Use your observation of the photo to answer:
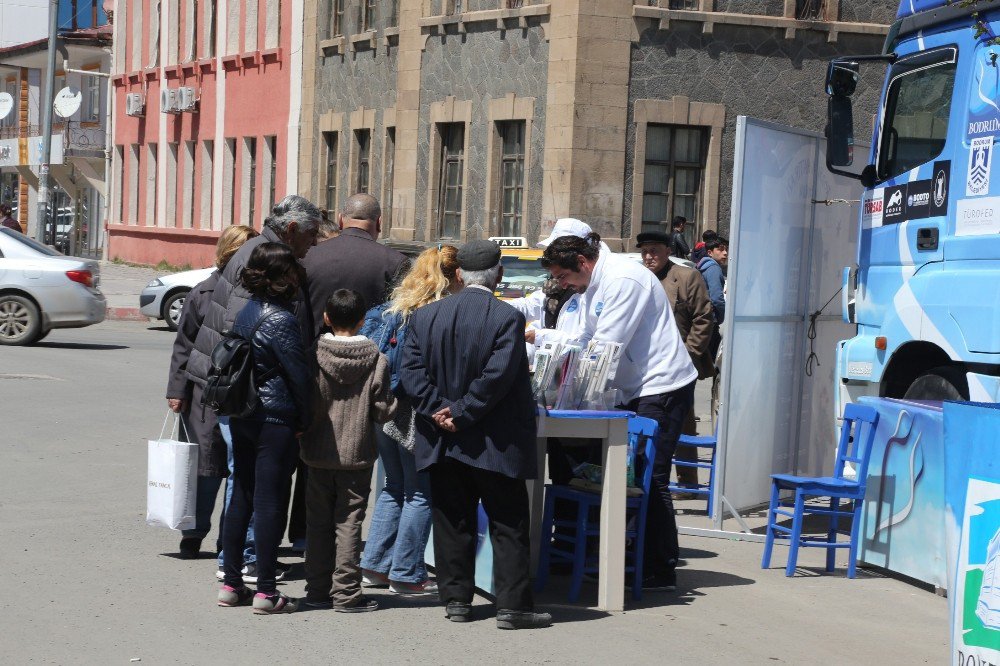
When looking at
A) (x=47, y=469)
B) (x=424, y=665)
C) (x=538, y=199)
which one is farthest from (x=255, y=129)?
(x=424, y=665)

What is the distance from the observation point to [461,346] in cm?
678

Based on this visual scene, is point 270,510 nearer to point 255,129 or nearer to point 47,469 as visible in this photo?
point 47,469

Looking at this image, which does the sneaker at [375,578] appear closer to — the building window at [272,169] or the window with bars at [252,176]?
the building window at [272,169]

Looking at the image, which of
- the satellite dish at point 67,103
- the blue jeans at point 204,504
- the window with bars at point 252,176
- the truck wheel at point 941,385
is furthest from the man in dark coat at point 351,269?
the satellite dish at point 67,103

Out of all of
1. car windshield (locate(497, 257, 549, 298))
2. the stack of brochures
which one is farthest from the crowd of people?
car windshield (locate(497, 257, 549, 298))

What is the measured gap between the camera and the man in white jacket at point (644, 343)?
7.62m

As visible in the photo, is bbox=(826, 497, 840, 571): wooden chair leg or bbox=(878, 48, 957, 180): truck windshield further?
bbox=(878, 48, 957, 180): truck windshield

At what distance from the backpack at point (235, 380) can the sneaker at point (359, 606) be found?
1018 mm

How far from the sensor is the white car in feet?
77.7

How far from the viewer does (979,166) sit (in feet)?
28.5

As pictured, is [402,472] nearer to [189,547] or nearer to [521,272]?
[189,547]

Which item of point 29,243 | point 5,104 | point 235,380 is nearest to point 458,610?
point 235,380

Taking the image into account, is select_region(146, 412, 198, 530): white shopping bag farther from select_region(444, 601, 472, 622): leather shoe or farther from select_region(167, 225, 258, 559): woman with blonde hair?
select_region(444, 601, 472, 622): leather shoe

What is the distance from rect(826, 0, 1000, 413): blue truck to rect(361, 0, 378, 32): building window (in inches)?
799
